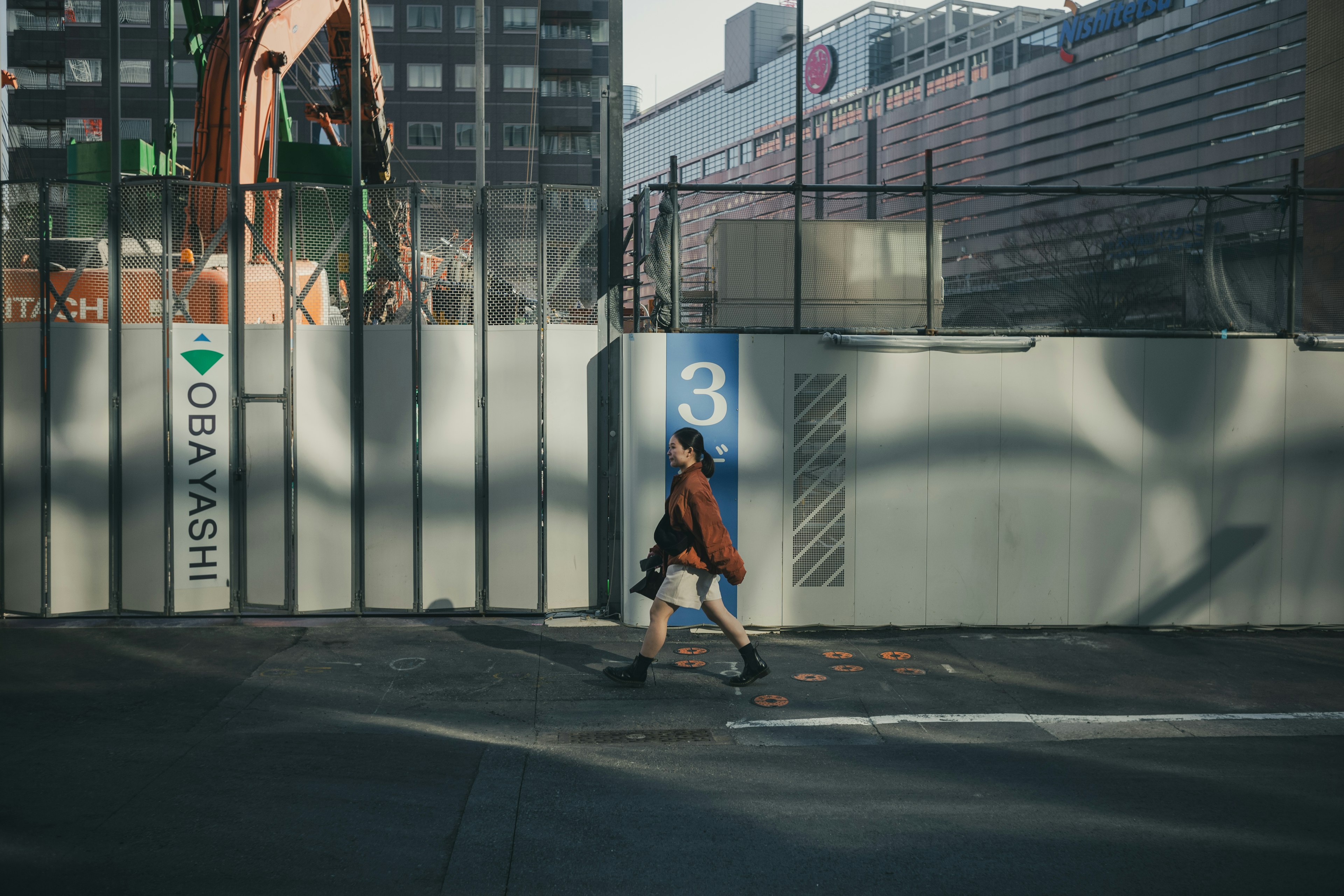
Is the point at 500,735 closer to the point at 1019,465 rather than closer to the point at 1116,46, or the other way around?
the point at 1019,465

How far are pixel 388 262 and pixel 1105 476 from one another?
671 cm

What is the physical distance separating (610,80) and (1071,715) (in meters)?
6.89

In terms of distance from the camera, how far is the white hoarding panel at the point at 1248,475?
8.74 m

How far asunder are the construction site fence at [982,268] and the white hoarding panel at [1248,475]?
0.98ft

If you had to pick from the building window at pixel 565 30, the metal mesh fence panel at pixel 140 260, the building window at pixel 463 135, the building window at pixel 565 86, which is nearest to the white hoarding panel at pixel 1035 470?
the metal mesh fence panel at pixel 140 260

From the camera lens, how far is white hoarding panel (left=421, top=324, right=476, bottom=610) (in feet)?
29.1

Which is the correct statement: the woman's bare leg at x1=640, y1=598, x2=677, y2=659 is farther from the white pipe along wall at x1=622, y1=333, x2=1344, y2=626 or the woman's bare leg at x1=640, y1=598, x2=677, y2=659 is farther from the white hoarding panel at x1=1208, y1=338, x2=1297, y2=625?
the white hoarding panel at x1=1208, y1=338, x2=1297, y2=625

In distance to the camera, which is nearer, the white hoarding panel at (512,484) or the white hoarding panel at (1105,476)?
the white hoarding panel at (1105,476)

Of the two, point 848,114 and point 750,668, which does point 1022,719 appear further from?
point 848,114

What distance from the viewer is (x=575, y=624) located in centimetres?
880

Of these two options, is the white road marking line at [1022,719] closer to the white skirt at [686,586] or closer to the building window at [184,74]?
the white skirt at [686,586]

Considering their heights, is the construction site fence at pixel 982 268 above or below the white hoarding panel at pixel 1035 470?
above

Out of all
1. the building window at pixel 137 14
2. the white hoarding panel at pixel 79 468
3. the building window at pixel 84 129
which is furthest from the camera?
the building window at pixel 84 129

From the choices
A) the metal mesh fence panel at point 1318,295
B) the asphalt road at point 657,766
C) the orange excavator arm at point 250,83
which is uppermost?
the orange excavator arm at point 250,83
